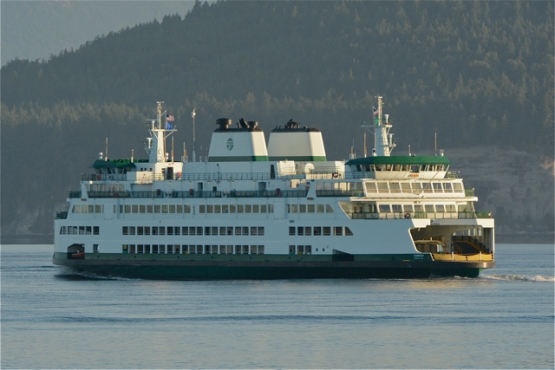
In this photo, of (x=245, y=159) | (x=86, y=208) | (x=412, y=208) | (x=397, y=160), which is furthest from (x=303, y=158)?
(x=86, y=208)

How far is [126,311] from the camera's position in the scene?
5853 cm

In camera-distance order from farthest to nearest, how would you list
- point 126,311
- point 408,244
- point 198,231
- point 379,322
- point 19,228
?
point 19,228, point 198,231, point 408,244, point 126,311, point 379,322

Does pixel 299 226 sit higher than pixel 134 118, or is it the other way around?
pixel 134 118

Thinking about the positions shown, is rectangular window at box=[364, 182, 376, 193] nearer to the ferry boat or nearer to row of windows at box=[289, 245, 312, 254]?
the ferry boat

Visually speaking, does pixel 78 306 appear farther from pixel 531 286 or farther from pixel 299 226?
pixel 531 286

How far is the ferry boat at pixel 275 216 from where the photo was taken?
69875 millimetres

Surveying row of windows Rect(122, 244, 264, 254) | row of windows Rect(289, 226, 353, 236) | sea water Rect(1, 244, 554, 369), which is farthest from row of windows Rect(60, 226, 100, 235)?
row of windows Rect(289, 226, 353, 236)

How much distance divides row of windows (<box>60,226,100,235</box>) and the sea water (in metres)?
2.75

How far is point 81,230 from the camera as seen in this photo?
77062mm

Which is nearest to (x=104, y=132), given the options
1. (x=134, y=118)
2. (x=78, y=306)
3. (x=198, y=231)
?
(x=134, y=118)

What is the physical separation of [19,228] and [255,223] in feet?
365

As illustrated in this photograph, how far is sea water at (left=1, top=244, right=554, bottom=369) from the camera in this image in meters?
45.9

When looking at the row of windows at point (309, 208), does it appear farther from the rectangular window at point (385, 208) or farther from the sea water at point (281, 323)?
the sea water at point (281, 323)

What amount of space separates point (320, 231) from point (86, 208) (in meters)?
14.1
